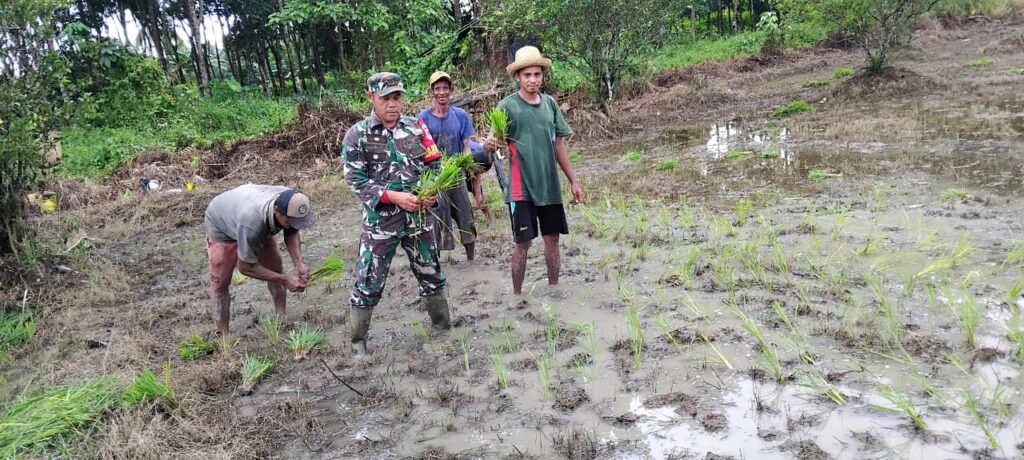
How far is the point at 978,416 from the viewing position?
242cm

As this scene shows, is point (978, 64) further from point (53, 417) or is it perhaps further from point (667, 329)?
point (53, 417)

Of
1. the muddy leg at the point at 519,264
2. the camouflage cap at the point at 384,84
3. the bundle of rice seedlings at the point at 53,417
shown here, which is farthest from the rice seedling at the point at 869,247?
the bundle of rice seedlings at the point at 53,417

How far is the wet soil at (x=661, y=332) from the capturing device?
2725mm

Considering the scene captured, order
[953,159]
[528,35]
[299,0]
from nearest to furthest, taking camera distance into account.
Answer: [953,159] < [528,35] < [299,0]

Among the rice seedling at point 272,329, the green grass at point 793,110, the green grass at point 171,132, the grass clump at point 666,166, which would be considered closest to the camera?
the rice seedling at point 272,329

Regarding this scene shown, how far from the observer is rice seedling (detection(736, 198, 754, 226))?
5516 millimetres

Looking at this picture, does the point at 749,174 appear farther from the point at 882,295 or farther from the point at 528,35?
the point at 528,35

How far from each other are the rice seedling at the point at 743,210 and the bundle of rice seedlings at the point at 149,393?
14.6 feet

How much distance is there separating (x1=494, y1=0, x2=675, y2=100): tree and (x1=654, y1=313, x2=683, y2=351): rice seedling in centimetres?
963

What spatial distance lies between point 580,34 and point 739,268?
9.19 m

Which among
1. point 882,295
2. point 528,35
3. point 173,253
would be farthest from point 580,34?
point 882,295

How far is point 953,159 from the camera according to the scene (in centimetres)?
694

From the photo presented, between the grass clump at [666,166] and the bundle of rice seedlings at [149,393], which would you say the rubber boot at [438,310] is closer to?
the bundle of rice seedlings at [149,393]

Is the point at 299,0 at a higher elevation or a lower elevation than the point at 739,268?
higher
